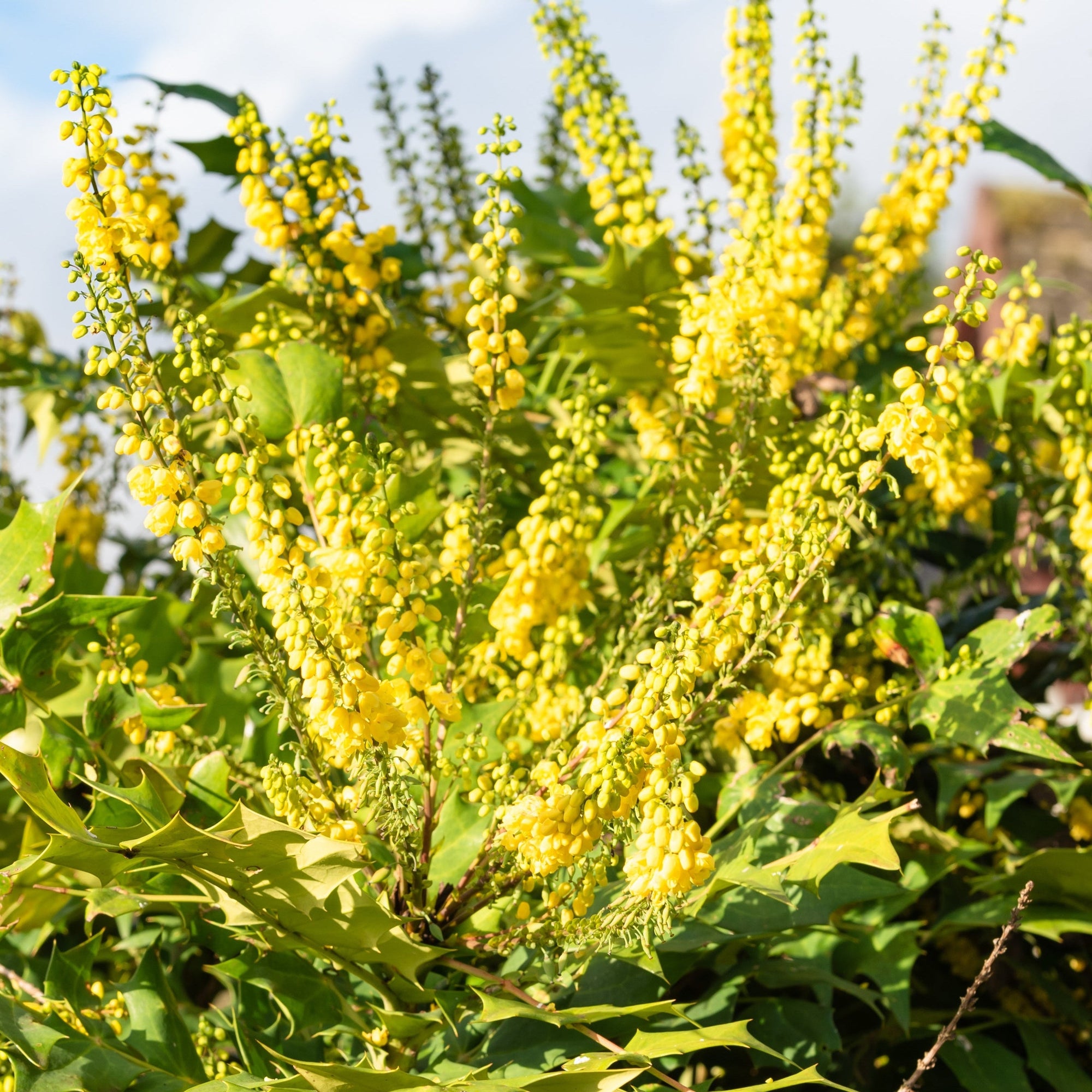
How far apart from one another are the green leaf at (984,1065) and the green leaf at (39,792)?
0.76 meters

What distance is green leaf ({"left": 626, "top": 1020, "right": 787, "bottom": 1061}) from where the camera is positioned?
618 millimetres

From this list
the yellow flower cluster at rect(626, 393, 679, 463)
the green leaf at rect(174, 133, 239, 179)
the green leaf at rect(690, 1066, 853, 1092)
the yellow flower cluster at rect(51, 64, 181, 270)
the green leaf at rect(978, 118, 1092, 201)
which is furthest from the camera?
the green leaf at rect(978, 118, 1092, 201)

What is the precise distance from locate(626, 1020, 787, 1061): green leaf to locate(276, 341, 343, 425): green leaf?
1.80 ft

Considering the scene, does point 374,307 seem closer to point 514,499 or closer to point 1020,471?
point 514,499

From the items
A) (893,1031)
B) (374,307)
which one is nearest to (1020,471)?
(893,1031)

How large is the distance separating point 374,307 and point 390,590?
0.48 metres

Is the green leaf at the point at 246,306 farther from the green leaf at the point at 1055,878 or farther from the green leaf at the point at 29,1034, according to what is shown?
the green leaf at the point at 1055,878

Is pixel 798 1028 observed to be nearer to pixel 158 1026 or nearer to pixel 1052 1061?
pixel 1052 1061

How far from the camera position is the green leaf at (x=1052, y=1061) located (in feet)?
3.20

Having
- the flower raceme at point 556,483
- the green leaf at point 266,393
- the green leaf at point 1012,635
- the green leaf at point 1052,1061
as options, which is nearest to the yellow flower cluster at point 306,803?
the flower raceme at point 556,483

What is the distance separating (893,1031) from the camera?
40.4 inches

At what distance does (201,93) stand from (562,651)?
29.2 inches

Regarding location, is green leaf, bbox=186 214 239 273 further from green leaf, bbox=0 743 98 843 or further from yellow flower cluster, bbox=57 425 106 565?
green leaf, bbox=0 743 98 843

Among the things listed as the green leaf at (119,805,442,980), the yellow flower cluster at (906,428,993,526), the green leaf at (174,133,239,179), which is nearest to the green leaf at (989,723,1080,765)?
the yellow flower cluster at (906,428,993,526)
